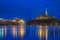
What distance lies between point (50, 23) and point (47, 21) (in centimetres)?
312

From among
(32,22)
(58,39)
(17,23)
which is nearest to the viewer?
(58,39)

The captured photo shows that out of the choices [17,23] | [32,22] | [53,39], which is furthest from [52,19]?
[53,39]

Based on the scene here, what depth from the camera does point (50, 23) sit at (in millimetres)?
140875

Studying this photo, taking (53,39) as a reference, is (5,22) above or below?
above

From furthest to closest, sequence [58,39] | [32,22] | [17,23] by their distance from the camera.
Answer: [17,23] < [32,22] < [58,39]

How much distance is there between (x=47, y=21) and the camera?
139 m

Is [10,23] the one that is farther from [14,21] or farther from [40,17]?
[40,17]

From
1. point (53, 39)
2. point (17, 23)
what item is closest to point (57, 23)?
point (17, 23)

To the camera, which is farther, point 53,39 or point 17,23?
point 17,23

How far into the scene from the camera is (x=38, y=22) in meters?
140

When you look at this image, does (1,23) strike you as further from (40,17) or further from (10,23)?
(40,17)

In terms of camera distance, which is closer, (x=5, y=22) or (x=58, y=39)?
(x=58, y=39)

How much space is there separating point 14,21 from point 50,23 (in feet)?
78.3

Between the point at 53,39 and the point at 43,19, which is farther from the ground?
the point at 43,19
